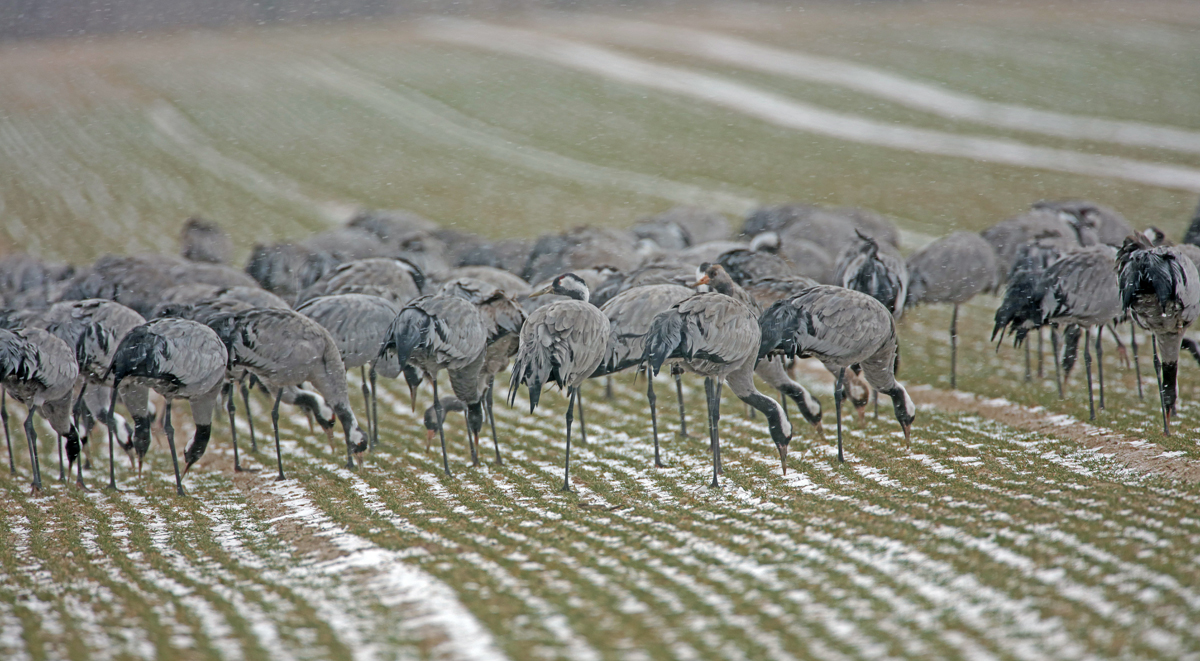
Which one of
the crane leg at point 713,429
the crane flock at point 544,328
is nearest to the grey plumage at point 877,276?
the crane flock at point 544,328

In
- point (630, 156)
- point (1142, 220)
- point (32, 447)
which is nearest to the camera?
point (32, 447)

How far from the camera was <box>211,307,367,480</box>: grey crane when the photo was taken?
33.8 feet

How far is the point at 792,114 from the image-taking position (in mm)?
42844

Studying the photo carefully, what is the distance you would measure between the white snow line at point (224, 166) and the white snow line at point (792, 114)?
17091 mm

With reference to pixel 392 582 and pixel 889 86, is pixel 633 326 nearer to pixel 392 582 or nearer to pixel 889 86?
pixel 392 582

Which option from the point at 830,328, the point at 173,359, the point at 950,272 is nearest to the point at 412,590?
the point at 173,359

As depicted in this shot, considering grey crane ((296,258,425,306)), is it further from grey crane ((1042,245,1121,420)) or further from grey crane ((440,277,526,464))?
grey crane ((1042,245,1121,420))

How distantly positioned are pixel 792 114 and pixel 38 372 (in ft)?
119

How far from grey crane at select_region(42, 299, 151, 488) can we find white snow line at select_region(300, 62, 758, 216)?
797 inches

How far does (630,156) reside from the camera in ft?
129

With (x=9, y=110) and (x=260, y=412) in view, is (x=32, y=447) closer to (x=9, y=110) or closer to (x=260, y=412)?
(x=260, y=412)

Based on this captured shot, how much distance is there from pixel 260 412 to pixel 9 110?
4012cm

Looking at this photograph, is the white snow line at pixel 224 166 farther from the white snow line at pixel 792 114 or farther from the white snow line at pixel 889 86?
the white snow line at pixel 889 86

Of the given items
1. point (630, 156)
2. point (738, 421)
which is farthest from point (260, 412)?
point (630, 156)
